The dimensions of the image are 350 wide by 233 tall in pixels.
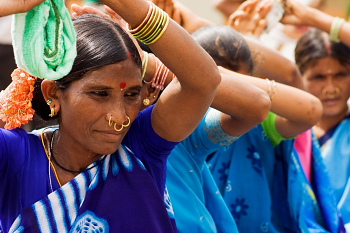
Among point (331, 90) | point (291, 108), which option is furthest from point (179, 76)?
point (331, 90)

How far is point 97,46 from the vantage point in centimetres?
226

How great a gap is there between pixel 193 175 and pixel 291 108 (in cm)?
71

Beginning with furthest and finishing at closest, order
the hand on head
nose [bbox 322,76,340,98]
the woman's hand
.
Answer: nose [bbox 322,76,340,98] → the hand on head → the woman's hand

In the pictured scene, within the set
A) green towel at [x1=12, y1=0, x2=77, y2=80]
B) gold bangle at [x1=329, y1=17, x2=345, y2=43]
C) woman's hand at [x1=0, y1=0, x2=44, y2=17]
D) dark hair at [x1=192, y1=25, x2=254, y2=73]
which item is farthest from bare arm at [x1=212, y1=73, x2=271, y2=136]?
gold bangle at [x1=329, y1=17, x2=345, y2=43]

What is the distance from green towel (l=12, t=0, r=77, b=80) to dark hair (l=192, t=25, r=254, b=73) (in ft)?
4.39

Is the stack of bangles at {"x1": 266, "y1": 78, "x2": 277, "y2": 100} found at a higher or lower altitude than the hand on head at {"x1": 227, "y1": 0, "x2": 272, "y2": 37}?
higher

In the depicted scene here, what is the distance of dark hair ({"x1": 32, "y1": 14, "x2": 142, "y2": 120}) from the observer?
225cm

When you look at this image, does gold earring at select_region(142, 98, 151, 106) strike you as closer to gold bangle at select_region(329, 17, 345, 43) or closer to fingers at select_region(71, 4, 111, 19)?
fingers at select_region(71, 4, 111, 19)

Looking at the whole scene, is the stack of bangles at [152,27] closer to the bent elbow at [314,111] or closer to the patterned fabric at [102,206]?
the patterned fabric at [102,206]

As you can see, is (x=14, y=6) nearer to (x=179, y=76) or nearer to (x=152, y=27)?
(x=152, y=27)

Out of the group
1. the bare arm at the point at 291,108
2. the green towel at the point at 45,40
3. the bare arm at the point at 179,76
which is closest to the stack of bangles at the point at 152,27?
the bare arm at the point at 179,76

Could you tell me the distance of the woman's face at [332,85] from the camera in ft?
14.5

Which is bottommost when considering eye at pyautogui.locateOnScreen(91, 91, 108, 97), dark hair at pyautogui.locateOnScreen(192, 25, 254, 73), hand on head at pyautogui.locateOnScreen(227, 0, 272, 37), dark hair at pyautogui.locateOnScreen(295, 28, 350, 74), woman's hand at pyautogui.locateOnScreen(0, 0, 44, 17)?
dark hair at pyautogui.locateOnScreen(295, 28, 350, 74)

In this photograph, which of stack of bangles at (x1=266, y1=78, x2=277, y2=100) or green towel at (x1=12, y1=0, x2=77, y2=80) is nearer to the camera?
green towel at (x1=12, y1=0, x2=77, y2=80)
